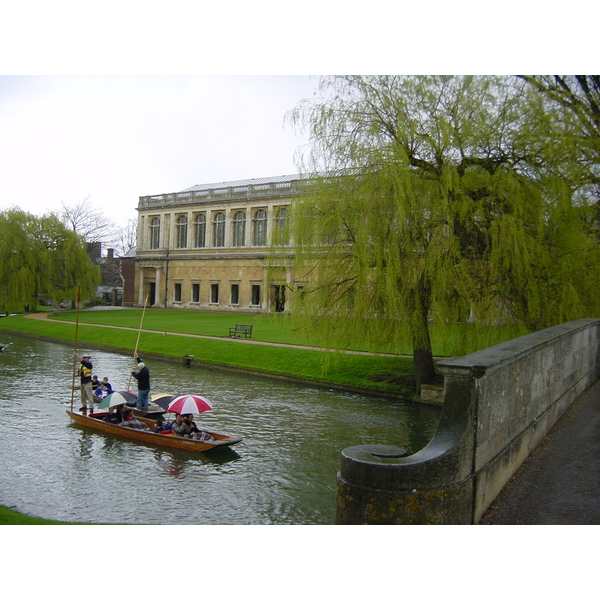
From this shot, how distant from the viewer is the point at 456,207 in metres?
17.1

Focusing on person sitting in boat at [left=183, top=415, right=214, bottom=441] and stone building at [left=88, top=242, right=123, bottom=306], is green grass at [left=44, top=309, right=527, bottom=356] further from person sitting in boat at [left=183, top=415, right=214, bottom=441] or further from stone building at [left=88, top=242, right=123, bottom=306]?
stone building at [left=88, top=242, right=123, bottom=306]

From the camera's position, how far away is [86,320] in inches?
1735

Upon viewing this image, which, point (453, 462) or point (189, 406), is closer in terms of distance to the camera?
point (453, 462)

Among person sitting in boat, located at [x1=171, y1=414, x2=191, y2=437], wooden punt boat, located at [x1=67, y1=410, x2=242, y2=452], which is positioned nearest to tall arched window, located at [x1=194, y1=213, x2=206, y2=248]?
wooden punt boat, located at [x1=67, y1=410, x2=242, y2=452]

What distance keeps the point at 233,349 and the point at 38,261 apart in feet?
77.6

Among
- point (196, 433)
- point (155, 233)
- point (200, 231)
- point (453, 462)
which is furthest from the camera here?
point (155, 233)

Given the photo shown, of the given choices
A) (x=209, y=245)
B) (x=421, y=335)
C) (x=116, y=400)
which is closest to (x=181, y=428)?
(x=116, y=400)

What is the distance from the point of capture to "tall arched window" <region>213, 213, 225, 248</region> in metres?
57.8

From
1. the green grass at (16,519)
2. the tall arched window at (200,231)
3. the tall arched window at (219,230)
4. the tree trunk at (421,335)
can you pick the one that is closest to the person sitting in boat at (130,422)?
the green grass at (16,519)

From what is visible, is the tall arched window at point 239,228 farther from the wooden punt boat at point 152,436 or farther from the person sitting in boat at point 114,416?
the person sitting in boat at point 114,416

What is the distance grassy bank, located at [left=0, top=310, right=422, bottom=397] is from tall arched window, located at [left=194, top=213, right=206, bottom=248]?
14.5 metres

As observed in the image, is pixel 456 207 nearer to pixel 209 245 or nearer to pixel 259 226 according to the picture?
pixel 259 226

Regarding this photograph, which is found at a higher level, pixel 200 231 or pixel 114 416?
pixel 200 231

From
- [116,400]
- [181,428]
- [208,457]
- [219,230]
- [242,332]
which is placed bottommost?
[208,457]
